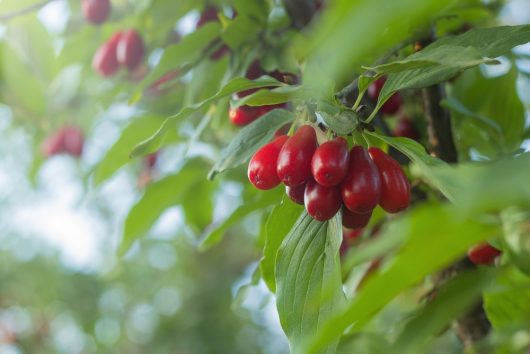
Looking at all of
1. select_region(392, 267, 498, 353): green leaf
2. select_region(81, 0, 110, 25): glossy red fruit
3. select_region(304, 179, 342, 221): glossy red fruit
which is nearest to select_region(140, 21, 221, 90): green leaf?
select_region(81, 0, 110, 25): glossy red fruit

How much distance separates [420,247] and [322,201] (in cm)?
29

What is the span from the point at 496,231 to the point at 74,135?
1.36 metres

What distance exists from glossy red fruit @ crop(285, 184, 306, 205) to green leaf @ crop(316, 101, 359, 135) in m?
0.07

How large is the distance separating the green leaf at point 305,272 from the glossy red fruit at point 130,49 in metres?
0.58

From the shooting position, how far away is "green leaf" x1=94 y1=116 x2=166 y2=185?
107cm

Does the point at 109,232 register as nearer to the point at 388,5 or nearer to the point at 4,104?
the point at 4,104

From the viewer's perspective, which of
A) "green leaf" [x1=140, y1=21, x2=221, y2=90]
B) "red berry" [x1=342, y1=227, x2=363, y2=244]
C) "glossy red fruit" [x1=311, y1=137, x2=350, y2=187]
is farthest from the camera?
"red berry" [x1=342, y1=227, x2=363, y2=244]

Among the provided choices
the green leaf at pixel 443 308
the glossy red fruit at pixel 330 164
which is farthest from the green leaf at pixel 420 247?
the glossy red fruit at pixel 330 164

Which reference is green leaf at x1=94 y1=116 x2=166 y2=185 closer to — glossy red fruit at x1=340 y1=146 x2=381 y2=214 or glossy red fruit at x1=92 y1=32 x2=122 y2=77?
glossy red fruit at x1=92 y1=32 x2=122 y2=77

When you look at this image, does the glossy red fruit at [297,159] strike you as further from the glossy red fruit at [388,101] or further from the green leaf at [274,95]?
the glossy red fruit at [388,101]

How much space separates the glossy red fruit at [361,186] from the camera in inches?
23.6

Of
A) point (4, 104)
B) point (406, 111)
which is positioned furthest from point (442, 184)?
point (4, 104)

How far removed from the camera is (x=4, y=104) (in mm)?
1638

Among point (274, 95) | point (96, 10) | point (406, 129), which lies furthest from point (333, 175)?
point (96, 10)
